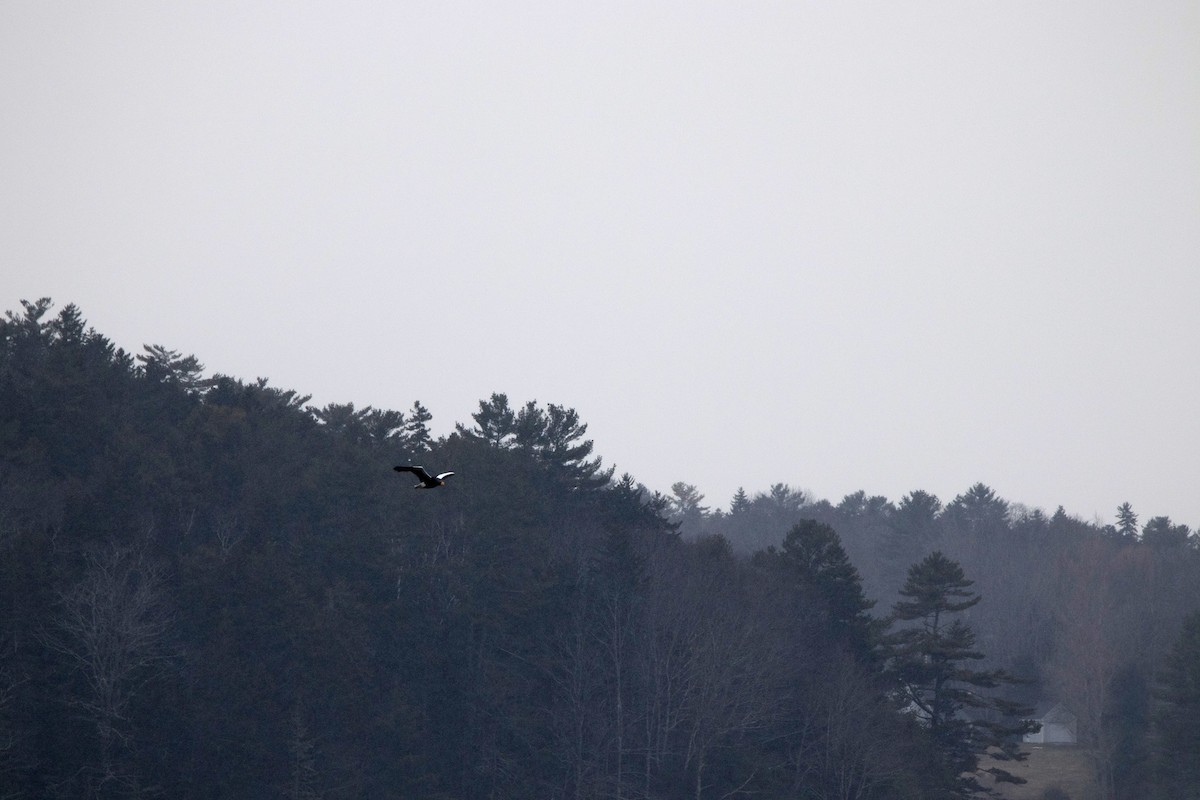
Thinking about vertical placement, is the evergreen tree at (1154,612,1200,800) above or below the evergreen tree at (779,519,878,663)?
below

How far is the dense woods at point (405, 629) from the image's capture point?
35.5 metres

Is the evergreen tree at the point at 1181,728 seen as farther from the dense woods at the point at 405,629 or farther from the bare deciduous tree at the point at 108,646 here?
the bare deciduous tree at the point at 108,646

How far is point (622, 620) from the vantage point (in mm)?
48438

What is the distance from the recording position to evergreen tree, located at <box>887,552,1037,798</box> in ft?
164

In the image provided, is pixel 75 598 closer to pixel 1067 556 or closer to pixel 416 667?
pixel 416 667

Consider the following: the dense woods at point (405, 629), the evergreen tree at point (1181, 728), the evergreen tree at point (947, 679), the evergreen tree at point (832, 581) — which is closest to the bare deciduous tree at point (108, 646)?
the dense woods at point (405, 629)

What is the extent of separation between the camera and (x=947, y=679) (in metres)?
52.7

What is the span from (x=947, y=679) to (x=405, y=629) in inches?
937

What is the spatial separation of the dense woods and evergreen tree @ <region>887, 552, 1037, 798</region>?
0.14 metres

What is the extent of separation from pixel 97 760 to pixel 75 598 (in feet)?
→ 15.1

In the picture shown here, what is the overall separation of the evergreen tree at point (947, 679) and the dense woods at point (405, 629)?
0.14 meters

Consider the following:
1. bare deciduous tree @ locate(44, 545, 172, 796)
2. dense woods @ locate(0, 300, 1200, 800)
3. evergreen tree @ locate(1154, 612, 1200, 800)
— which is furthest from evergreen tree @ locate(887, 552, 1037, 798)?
bare deciduous tree @ locate(44, 545, 172, 796)

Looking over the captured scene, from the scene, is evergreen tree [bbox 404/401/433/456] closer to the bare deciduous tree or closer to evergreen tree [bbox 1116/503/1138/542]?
the bare deciduous tree

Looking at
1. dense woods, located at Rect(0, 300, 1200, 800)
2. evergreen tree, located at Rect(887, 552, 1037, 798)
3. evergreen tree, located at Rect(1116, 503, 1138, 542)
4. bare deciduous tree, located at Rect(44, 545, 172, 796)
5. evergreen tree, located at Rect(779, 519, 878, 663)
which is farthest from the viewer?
evergreen tree, located at Rect(1116, 503, 1138, 542)
